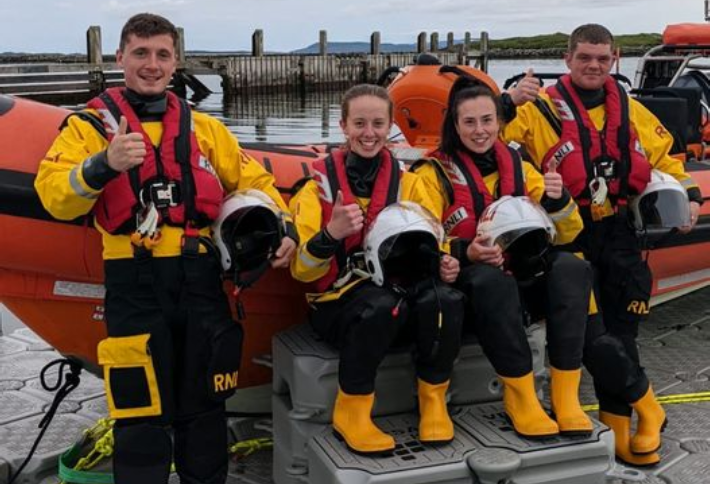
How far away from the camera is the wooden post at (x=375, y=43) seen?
32.0 m

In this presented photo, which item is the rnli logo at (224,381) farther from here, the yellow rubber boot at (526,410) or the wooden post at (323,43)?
the wooden post at (323,43)

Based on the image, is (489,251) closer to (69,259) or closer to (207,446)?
(207,446)

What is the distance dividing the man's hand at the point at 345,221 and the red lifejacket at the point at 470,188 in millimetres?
383

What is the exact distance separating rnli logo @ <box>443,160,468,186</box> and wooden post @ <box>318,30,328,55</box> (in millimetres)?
27427

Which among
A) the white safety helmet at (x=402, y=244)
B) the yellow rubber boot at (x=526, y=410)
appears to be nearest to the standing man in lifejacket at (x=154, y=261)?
the white safety helmet at (x=402, y=244)

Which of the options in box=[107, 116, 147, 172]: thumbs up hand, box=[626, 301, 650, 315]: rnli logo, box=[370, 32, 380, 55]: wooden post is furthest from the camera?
box=[370, 32, 380, 55]: wooden post

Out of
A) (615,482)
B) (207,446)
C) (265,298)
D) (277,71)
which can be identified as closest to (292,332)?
(265,298)

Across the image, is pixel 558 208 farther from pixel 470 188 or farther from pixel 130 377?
pixel 130 377

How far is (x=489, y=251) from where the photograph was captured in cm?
221

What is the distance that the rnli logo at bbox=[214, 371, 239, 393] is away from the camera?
2100mm

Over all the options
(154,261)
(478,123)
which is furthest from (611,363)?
(154,261)

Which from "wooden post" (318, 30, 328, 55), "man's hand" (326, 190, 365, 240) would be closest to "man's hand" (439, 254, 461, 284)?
"man's hand" (326, 190, 365, 240)

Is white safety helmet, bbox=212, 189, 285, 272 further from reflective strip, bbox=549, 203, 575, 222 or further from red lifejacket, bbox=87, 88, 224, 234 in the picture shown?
reflective strip, bbox=549, 203, 575, 222

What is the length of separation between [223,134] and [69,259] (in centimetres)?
60
